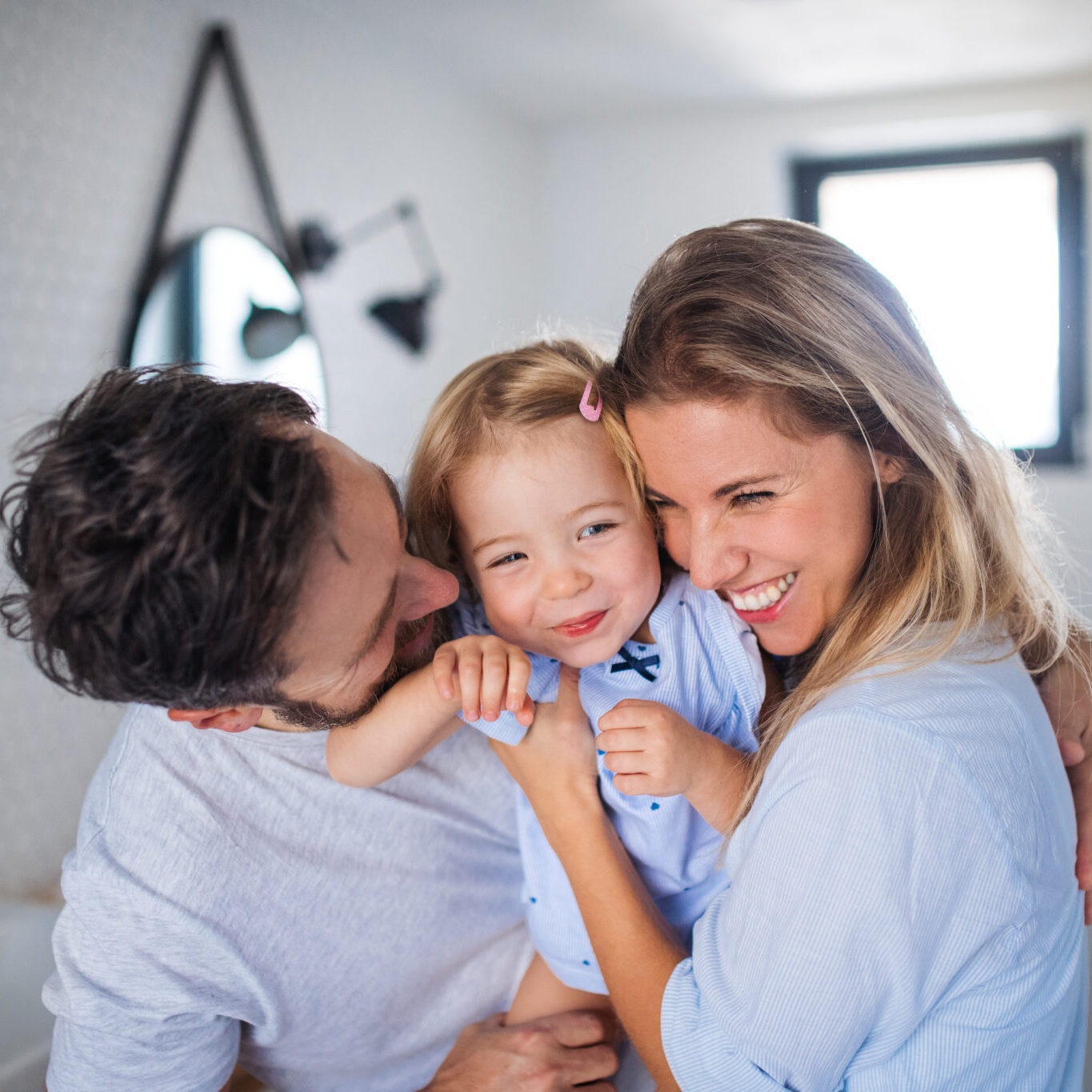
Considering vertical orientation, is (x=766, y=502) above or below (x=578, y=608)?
above

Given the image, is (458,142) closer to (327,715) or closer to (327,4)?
(327,4)

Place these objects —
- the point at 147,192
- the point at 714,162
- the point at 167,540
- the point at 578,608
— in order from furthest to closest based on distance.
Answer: the point at 714,162, the point at 147,192, the point at 578,608, the point at 167,540

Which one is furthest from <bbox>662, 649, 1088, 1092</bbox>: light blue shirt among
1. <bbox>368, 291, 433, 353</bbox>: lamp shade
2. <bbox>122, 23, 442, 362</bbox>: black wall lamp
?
<bbox>368, 291, 433, 353</bbox>: lamp shade

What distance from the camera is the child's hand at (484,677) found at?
3.55 feet

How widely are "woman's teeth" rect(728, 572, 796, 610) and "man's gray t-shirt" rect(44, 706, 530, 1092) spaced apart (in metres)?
0.47

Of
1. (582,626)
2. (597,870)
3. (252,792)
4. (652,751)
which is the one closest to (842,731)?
(652,751)

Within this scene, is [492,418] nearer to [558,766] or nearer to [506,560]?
[506,560]

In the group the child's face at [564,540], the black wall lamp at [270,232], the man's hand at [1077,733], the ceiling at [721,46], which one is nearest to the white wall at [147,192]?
the black wall lamp at [270,232]

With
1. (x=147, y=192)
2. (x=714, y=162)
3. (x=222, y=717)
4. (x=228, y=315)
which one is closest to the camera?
(x=222, y=717)

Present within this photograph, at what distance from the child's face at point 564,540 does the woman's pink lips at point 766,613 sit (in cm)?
16

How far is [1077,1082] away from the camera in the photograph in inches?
42.6

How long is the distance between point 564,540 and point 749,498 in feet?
0.98

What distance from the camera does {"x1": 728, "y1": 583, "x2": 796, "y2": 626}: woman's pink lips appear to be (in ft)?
3.81

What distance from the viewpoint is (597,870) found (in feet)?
3.67
